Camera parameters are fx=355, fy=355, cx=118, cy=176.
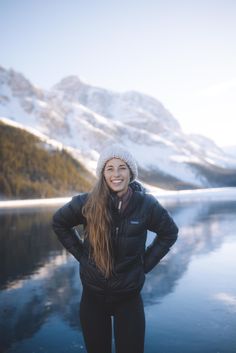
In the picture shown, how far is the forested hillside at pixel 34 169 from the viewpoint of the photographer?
83275mm

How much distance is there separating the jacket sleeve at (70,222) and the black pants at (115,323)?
68 centimetres

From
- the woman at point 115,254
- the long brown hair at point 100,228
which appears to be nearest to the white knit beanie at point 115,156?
the woman at point 115,254

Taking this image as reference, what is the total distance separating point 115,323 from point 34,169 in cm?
9417

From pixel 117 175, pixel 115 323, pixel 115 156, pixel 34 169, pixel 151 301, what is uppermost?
A: pixel 115 156

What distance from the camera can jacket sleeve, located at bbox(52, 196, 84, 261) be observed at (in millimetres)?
4316

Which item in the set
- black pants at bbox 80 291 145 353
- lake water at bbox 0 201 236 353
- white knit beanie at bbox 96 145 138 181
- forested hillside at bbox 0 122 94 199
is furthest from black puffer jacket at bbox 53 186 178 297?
forested hillside at bbox 0 122 94 199

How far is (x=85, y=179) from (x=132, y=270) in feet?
343

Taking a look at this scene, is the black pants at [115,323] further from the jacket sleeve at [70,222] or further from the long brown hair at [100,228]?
the jacket sleeve at [70,222]

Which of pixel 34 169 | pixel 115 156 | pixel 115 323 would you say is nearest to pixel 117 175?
pixel 115 156

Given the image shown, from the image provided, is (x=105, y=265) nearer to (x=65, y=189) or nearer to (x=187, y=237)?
(x=187, y=237)

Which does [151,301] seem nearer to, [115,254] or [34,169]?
[115,254]

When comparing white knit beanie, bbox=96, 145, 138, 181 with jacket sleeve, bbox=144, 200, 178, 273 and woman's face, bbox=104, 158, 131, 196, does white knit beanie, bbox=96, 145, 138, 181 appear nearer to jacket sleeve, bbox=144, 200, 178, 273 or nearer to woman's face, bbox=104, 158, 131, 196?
woman's face, bbox=104, 158, 131, 196

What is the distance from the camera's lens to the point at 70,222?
4496 millimetres

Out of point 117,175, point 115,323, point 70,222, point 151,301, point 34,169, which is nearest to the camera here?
point 115,323
